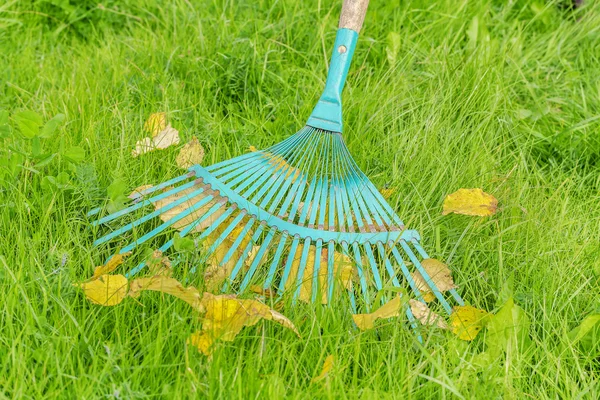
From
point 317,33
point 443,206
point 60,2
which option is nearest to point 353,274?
point 443,206

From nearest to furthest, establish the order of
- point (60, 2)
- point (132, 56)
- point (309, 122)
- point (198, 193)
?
point (198, 193) < point (309, 122) < point (132, 56) < point (60, 2)

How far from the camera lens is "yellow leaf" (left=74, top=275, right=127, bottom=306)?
5.72ft

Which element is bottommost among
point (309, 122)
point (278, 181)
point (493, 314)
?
point (493, 314)

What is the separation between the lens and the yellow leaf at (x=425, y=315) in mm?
1874

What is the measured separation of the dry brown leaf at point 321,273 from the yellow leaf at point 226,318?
0.15 meters

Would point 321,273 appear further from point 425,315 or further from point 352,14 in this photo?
point 352,14

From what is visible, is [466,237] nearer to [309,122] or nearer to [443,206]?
[443,206]

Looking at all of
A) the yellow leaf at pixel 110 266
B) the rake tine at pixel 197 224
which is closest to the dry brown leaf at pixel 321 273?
the rake tine at pixel 197 224

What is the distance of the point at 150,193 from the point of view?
2.14 metres

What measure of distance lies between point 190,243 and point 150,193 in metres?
0.31

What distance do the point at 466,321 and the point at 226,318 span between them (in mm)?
624

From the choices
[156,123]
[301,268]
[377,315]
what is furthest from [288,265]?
[156,123]

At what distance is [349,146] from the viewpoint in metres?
2.48

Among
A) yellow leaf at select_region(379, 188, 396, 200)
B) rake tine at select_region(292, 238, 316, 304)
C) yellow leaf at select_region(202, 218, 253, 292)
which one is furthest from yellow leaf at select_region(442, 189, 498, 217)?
yellow leaf at select_region(202, 218, 253, 292)
